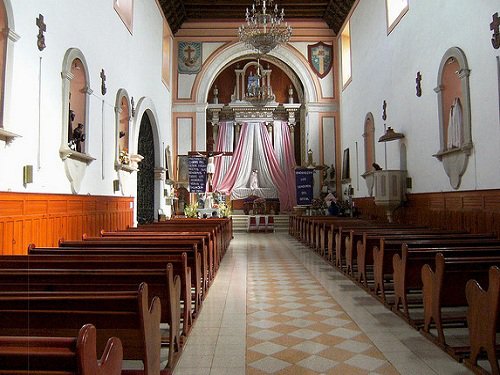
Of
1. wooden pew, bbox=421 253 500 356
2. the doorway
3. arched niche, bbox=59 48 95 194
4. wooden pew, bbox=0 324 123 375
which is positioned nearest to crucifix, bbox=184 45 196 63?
the doorway

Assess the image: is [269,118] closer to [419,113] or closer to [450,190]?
[419,113]

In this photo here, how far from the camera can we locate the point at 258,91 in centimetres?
1614

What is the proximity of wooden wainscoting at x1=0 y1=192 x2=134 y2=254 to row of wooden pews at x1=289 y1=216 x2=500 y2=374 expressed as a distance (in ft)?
14.1

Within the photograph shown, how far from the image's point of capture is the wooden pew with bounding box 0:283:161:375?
2025 millimetres

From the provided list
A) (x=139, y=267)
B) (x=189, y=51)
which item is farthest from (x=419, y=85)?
(x=189, y=51)

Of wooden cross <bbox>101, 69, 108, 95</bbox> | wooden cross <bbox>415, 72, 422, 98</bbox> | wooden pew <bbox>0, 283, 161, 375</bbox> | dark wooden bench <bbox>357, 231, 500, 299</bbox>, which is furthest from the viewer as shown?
wooden cross <bbox>415, 72, 422, 98</bbox>

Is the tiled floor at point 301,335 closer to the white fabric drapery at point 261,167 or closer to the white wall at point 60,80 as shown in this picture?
the white wall at point 60,80

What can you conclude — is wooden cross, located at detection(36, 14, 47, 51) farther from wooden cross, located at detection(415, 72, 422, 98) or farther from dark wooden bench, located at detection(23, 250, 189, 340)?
wooden cross, located at detection(415, 72, 422, 98)

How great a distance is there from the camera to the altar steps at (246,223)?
16.5m

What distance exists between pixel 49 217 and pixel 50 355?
17.9 ft

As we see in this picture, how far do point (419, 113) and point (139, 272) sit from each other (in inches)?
325

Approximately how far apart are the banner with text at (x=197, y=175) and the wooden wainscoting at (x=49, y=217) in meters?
5.32

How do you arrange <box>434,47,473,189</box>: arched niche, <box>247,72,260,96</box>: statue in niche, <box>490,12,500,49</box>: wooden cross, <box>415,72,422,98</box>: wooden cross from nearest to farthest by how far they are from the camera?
<box>490,12,500,49</box>: wooden cross
<box>434,47,473,189</box>: arched niche
<box>415,72,422,98</box>: wooden cross
<box>247,72,260,96</box>: statue in niche

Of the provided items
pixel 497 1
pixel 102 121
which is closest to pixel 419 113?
pixel 497 1
